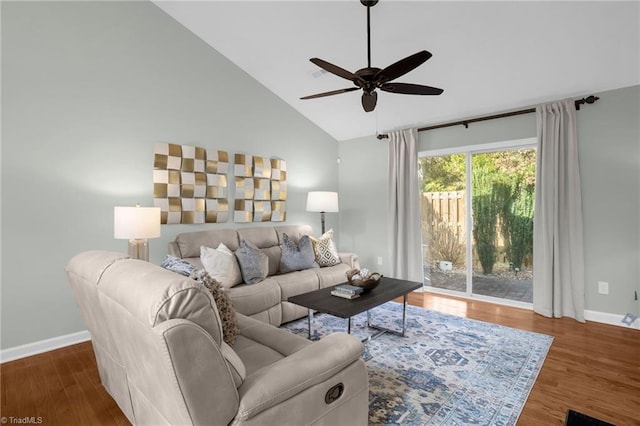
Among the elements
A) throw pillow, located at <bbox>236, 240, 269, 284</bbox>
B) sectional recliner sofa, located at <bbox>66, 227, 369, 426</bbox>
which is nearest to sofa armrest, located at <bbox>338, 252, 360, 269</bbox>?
throw pillow, located at <bbox>236, 240, 269, 284</bbox>

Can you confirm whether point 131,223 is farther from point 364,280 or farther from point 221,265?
point 364,280

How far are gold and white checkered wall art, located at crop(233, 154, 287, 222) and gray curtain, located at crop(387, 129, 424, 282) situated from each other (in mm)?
1639

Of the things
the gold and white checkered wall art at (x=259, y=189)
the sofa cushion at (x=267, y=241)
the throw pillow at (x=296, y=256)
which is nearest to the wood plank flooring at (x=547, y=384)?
the sofa cushion at (x=267, y=241)

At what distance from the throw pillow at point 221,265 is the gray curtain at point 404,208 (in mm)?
2483

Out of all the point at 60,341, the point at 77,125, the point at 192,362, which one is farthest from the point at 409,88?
the point at 60,341

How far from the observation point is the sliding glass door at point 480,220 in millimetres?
4020

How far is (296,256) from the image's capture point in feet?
12.7

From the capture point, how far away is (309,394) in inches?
52.1

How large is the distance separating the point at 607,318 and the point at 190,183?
4.76 m

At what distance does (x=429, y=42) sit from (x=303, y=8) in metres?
1.28

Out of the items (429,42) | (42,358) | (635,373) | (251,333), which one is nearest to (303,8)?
(429,42)

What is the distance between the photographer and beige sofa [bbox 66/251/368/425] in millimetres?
1034

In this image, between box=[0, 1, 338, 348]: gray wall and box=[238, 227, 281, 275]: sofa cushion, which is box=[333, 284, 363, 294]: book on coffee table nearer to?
box=[238, 227, 281, 275]: sofa cushion

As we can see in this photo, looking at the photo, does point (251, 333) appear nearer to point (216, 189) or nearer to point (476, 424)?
point (476, 424)
